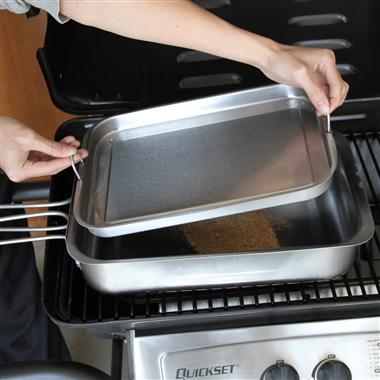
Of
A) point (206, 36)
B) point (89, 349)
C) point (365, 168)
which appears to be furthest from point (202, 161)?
point (89, 349)

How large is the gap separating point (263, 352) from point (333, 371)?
0.09 m

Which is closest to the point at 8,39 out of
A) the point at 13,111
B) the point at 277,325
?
the point at 13,111

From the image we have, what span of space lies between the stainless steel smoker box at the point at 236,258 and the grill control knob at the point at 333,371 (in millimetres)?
111

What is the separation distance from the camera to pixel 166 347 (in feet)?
2.14

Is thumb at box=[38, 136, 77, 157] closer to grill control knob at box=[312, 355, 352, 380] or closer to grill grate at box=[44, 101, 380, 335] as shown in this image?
grill grate at box=[44, 101, 380, 335]

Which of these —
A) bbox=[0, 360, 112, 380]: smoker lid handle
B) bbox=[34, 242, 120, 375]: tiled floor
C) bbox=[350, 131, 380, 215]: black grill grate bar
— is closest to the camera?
bbox=[0, 360, 112, 380]: smoker lid handle

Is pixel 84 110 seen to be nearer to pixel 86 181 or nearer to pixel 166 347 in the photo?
pixel 86 181

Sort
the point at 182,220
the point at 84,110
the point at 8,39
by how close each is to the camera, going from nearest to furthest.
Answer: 1. the point at 182,220
2. the point at 84,110
3. the point at 8,39

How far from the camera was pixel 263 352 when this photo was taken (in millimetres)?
649

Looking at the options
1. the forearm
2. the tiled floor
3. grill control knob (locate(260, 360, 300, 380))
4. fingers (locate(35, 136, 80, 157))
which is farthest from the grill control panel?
the tiled floor

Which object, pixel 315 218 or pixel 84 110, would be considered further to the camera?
pixel 84 110

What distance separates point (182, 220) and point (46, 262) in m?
0.22

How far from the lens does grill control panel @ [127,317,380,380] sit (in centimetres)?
64

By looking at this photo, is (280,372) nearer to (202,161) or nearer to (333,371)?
(333,371)
